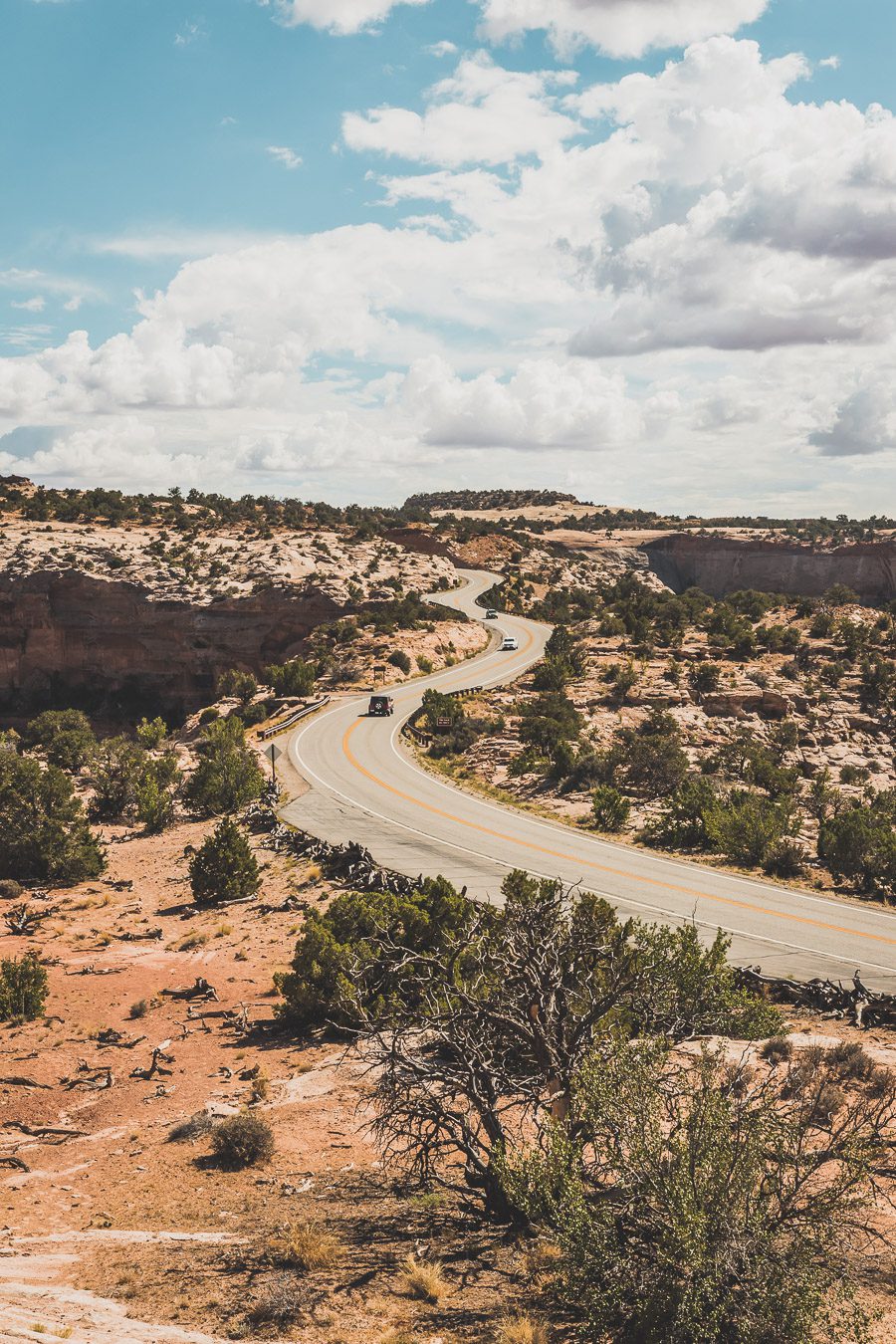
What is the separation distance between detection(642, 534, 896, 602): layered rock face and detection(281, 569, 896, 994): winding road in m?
74.5

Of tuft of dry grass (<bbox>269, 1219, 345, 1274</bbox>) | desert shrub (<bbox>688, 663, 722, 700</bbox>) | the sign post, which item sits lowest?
the sign post

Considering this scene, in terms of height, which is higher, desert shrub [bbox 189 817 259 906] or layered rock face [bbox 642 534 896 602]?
layered rock face [bbox 642 534 896 602]

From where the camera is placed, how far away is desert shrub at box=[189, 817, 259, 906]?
85.4 ft

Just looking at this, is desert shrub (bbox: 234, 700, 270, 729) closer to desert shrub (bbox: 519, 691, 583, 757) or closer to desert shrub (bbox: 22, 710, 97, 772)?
desert shrub (bbox: 22, 710, 97, 772)

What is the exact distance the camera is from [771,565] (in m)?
110

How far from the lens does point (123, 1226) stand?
10.6 metres

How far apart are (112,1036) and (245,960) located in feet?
14.4

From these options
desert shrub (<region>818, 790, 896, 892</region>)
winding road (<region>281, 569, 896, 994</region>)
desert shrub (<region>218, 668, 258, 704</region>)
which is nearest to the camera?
winding road (<region>281, 569, 896, 994</region>)

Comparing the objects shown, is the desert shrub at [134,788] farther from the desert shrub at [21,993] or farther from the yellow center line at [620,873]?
the desert shrub at [21,993]

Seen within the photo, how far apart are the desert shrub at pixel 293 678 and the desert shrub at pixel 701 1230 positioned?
5017 cm

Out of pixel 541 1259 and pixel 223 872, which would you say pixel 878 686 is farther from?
pixel 541 1259

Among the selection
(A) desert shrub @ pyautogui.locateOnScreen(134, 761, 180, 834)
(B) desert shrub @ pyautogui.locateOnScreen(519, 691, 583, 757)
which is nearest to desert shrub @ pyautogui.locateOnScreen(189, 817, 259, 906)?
(A) desert shrub @ pyautogui.locateOnScreen(134, 761, 180, 834)

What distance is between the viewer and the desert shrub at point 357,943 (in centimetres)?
1658

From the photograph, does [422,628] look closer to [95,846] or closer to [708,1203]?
[95,846]
